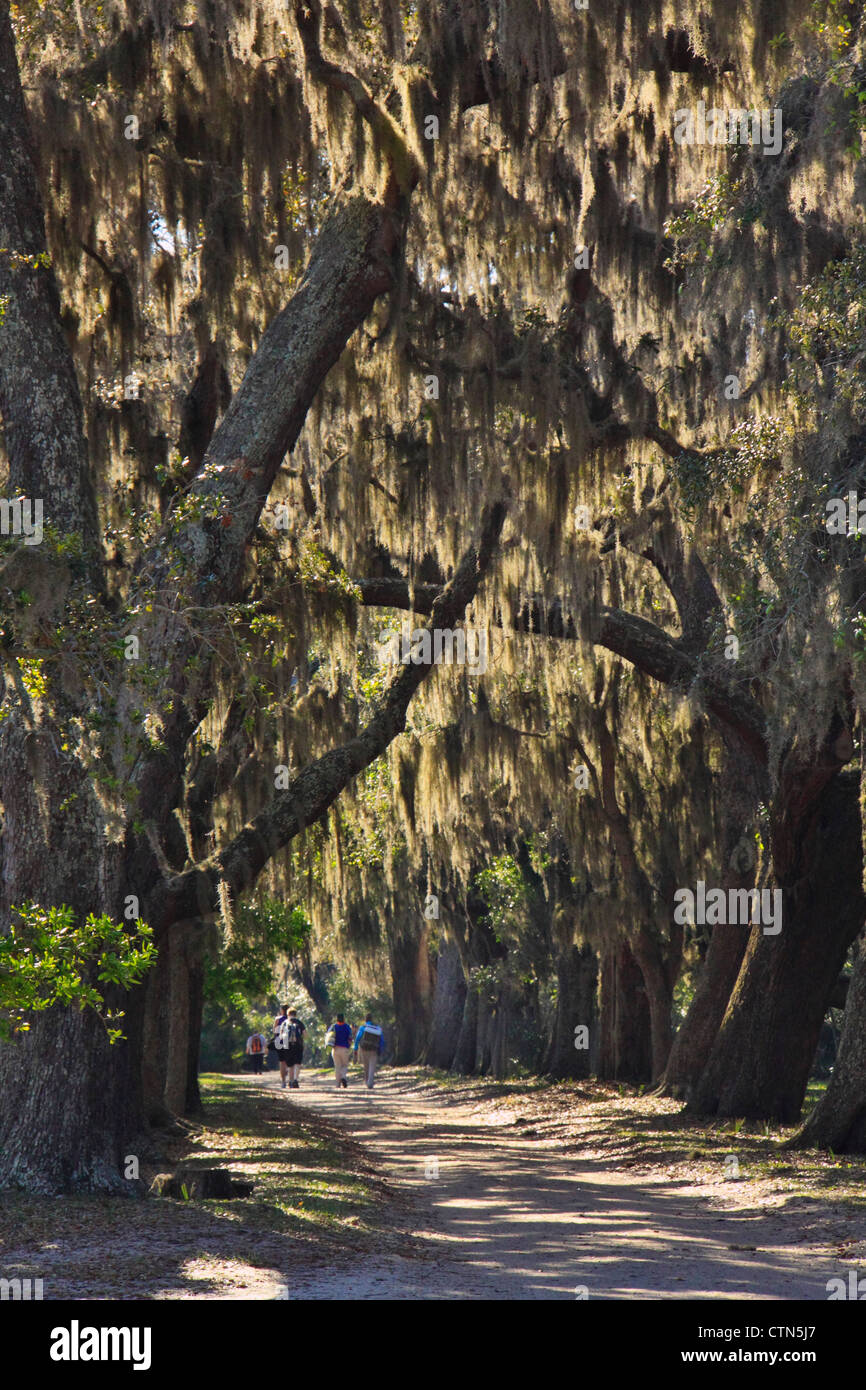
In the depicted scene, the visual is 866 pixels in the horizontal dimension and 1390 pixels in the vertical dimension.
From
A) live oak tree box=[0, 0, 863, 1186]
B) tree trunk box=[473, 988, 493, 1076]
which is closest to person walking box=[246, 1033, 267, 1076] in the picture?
tree trunk box=[473, 988, 493, 1076]

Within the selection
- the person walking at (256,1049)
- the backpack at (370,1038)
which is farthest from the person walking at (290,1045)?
the person walking at (256,1049)

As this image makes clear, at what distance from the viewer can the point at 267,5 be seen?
9.39 m

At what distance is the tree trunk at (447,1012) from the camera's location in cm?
3300

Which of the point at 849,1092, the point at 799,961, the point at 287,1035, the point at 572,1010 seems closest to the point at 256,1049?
the point at 287,1035

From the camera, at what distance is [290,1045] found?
1025 inches

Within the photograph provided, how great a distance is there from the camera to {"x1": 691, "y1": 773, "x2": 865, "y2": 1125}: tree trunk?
1334cm

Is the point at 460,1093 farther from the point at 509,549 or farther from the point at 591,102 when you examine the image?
the point at 591,102

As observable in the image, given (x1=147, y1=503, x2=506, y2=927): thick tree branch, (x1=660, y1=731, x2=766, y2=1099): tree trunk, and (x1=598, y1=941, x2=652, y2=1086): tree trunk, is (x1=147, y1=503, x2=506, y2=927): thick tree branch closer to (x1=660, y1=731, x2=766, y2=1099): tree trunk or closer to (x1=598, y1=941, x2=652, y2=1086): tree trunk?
(x1=660, y1=731, x2=766, y2=1099): tree trunk

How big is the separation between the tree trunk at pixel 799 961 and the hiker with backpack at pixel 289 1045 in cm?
1321

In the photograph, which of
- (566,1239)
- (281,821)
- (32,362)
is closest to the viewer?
(566,1239)

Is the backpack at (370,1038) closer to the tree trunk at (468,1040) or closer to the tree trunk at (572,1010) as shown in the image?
the tree trunk at (572,1010)

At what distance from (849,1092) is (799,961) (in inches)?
91.0

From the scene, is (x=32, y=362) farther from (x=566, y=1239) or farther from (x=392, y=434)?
(x=566, y=1239)

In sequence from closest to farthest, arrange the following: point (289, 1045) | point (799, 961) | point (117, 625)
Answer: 1. point (117, 625)
2. point (799, 961)
3. point (289, 1045)
